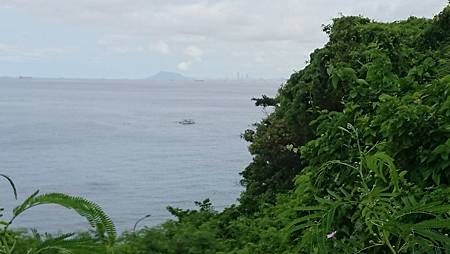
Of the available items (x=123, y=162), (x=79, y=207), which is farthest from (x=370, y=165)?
(x=123, y=162)

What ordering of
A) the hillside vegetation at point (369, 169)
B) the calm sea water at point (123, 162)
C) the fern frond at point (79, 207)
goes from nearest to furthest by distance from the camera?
the fern frond at point (79, 207)
the hillside vegetation at point (369, 169)
the calm sea water at point (123, 162)

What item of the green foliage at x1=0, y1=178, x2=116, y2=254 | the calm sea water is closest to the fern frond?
the green foliage at x1=0, y1=178, x2=116, y2=254

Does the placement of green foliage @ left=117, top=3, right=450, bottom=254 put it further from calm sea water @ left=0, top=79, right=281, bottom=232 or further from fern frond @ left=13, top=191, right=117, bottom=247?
calm sea water @ left=0, top=79, right=281, bottom=232

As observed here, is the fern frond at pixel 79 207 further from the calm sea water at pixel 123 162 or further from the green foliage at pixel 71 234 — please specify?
the calm sea water at pixel 123 162

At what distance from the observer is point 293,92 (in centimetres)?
1131

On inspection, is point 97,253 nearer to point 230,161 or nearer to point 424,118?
point 424,118

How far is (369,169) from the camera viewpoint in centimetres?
180

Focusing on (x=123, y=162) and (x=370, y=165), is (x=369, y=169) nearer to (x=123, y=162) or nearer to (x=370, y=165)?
(x=370, y=165)

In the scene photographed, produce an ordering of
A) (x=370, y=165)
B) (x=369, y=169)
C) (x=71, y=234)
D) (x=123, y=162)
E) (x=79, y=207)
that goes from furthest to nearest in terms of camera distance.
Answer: (x=123, y=162) → (x=369, y=169) → (x=370, y=165) → (x=71, y=234) → (x=79, y=207)

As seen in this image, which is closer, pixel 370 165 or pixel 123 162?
pixel 370 165

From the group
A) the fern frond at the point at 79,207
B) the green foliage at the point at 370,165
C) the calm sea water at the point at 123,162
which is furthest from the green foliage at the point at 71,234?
the calm sea water at the point at 123,162

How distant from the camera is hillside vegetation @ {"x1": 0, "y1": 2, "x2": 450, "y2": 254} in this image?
1.60 m

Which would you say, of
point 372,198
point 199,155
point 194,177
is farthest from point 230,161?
point 372,198

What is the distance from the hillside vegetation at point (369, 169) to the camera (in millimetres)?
1597
